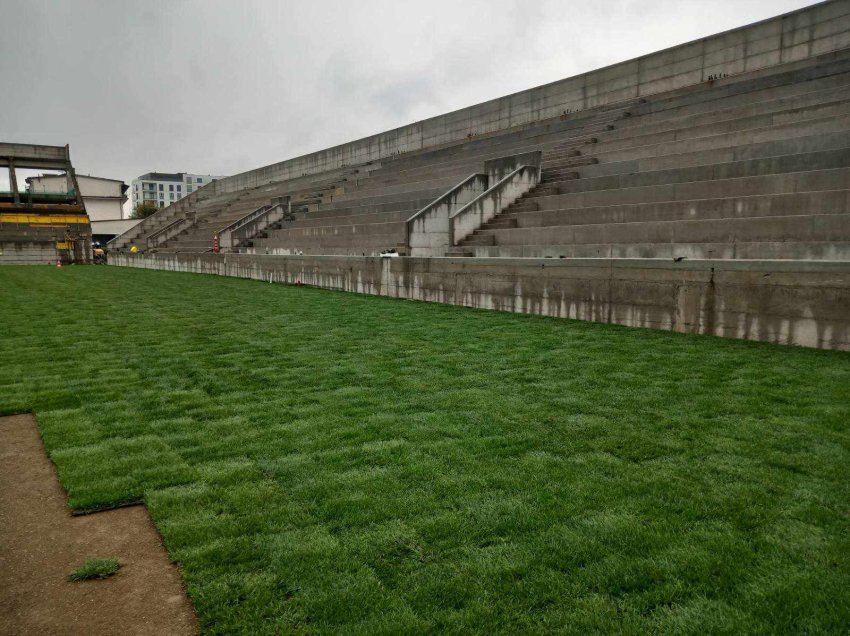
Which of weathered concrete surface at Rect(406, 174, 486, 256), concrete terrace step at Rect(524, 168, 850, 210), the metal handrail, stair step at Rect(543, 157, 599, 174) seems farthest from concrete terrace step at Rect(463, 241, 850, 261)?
the metal handrail

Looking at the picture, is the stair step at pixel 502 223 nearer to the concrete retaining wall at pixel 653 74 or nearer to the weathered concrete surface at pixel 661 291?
the weathered concrete surface at pixel 661 291

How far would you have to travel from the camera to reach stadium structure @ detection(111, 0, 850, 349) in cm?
781

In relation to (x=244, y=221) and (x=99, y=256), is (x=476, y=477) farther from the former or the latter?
(x=99, y=256)

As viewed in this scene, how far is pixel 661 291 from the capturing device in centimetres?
827

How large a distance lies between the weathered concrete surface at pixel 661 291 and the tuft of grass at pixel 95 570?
746 centimetres

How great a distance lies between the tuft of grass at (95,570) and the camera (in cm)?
255

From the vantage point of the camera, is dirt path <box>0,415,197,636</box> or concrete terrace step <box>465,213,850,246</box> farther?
concrete terrace step <box>465,213,850,246</box>

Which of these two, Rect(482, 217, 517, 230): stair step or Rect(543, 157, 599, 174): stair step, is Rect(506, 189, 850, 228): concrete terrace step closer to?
Rect(482, 217, 517, 230): stair step

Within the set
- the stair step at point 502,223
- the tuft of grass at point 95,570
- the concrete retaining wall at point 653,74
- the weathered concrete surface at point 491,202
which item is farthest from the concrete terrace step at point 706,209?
the tuft of grass at point 95,570

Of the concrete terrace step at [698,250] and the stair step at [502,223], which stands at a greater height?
the stair step at [502,223]

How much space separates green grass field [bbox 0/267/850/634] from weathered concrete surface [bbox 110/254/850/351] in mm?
468

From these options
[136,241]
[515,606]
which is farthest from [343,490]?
[136,241]

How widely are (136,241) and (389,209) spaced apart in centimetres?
2879

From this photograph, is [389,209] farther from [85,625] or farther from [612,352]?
[85,625]
